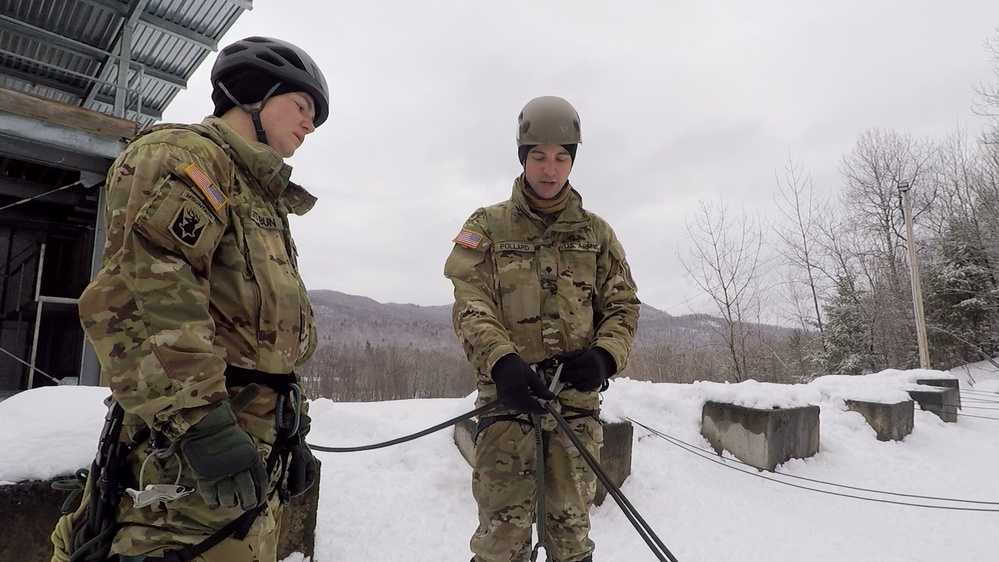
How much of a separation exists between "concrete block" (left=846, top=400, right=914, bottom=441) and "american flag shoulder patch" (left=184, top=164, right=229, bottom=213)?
7991mm

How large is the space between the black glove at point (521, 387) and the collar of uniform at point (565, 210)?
73 cm

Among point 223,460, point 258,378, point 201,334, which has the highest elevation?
point 201,334

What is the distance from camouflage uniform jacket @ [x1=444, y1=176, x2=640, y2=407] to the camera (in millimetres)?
2117

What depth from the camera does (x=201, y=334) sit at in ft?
3.54

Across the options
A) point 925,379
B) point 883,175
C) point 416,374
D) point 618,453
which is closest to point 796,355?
point 883,175

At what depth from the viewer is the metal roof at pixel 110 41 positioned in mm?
6176

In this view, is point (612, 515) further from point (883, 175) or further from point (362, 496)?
point (883, 175)

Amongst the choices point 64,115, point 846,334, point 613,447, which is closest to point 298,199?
point 613,447

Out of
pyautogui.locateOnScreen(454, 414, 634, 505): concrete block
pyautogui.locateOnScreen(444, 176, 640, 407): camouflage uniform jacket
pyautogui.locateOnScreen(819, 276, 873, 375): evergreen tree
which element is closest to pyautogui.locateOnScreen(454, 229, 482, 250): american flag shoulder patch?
pyautogui.locateOnScreen(444, 176, 640, 407): camouflage uniform jacket

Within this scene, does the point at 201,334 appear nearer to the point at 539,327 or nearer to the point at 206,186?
the point at 206,186

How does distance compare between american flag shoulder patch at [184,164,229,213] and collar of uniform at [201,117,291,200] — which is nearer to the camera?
american flag shoulder patch at [184,164,229,213]

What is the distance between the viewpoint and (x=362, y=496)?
3600 mm

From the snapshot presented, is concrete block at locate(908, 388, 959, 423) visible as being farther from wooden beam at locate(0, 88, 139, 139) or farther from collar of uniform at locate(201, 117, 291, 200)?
wooden beam at locate(0, 88, 139, 139)

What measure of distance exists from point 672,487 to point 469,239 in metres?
3.58
